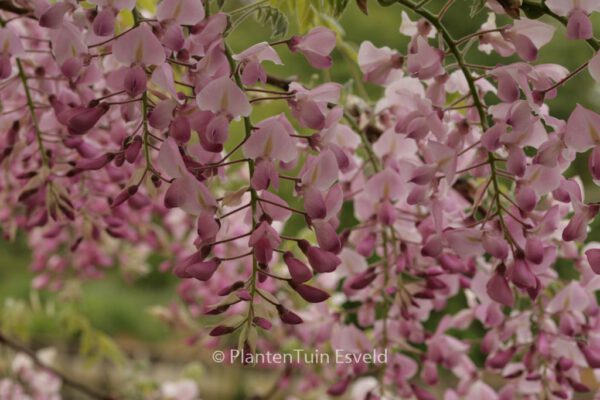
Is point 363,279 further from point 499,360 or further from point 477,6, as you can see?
point 477,6

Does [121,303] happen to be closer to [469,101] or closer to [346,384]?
[346,384]

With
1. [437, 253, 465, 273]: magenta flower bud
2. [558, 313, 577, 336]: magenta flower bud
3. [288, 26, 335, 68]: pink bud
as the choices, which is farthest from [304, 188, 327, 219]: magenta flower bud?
[558, 313, 577, 336]: magenta flower bud

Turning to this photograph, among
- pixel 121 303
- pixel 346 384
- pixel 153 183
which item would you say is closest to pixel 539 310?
pixel 346 384

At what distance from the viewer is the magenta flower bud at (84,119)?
50 cm

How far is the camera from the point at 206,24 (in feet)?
1.62

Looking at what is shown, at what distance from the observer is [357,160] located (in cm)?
80

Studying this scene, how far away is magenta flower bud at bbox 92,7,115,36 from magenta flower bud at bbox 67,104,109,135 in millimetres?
52

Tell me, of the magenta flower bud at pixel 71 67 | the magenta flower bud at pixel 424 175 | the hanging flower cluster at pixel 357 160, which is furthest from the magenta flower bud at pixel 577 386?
the magenta flower bud at pixel 71 67

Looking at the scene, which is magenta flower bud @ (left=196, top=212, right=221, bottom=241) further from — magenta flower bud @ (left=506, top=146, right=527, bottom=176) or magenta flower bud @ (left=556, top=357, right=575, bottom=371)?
magenta flower bud @ (left=556, top=357, right=575, bottom=371)

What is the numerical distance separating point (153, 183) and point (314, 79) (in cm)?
30

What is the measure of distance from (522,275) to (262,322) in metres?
0.17

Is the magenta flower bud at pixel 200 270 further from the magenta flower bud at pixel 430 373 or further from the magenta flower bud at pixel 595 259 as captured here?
the magenta flower bud at pixel 430 373

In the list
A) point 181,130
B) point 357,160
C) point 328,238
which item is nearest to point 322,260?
point 328,238

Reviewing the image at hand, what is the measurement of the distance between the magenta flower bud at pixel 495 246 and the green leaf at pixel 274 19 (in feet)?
0.68
